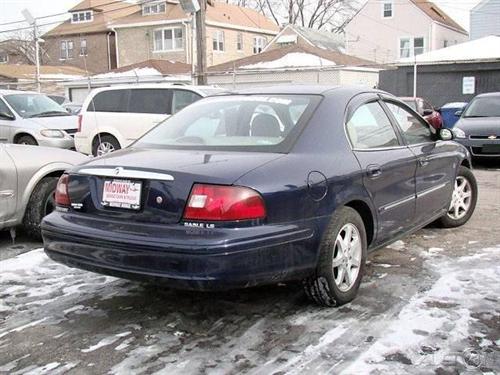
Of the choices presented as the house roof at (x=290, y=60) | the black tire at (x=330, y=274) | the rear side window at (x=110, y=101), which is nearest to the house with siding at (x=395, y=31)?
the house roof at (x=290, y=60)

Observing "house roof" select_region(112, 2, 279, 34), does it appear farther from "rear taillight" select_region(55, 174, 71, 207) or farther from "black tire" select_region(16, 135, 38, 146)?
"rear taillight" select_region(55, 174, 71, 207)

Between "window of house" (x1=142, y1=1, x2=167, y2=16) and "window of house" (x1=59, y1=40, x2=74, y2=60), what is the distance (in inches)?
390

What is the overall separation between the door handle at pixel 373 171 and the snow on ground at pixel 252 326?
0.84 m

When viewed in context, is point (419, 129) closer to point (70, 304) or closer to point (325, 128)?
point (325, 128)

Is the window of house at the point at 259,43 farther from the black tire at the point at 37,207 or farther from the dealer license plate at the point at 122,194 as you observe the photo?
the dealer license plate at the point at 122,194

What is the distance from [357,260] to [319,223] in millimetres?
624

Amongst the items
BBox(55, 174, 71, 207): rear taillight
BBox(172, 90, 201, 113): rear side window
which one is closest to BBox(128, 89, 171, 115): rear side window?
BBox(172, 90, 201, 113): rear side window

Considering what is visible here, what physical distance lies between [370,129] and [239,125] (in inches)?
40.2

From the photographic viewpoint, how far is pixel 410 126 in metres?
5.37

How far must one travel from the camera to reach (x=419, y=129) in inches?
217

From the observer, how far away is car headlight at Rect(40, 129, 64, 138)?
476 inches

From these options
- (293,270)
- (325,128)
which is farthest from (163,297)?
(325,128)

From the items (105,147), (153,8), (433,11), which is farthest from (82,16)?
(105,147)

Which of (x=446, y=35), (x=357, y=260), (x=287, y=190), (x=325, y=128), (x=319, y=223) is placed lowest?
(x=357, y=260)
